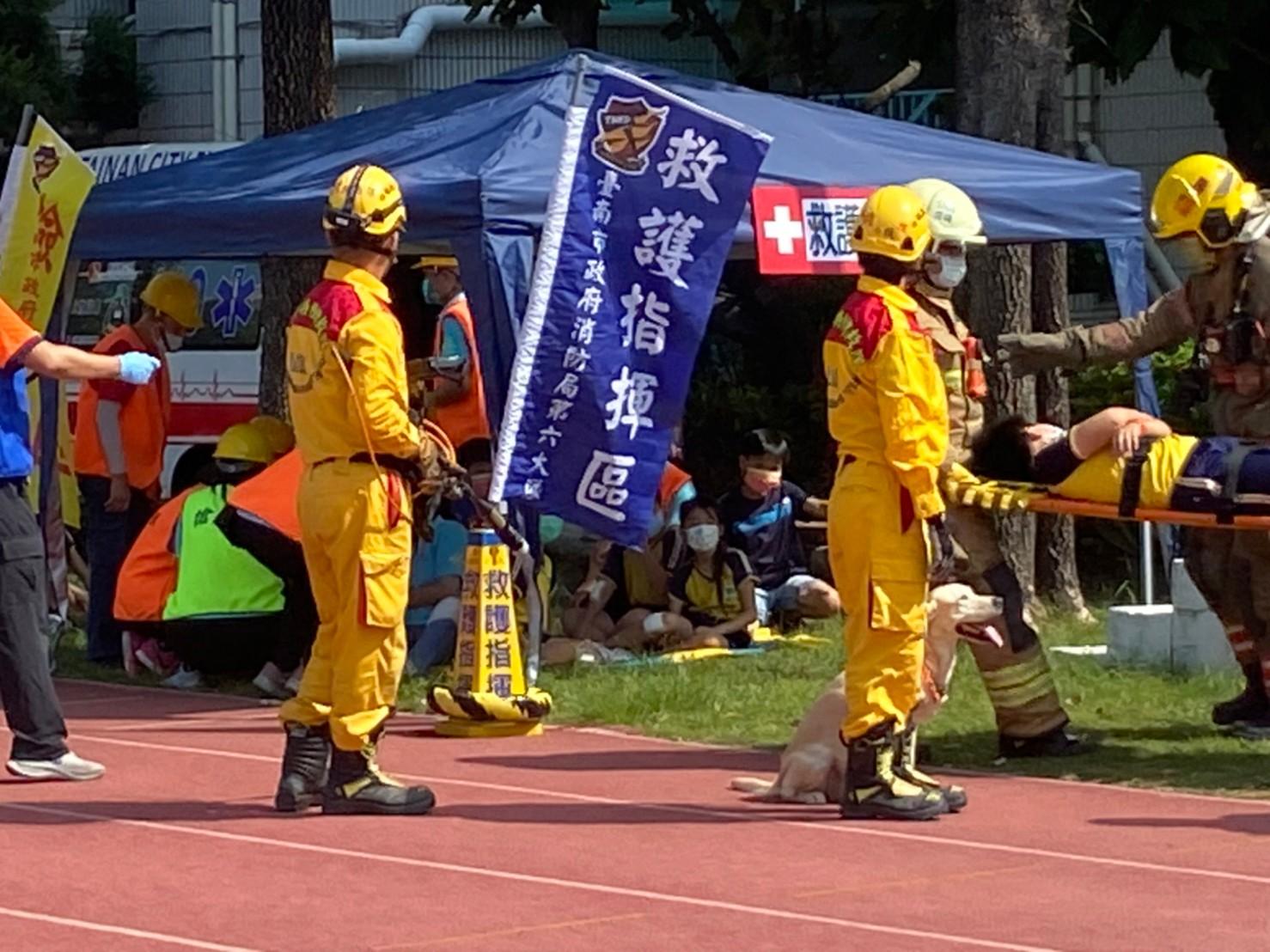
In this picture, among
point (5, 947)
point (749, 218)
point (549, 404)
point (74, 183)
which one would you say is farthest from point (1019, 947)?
point (74, 183)

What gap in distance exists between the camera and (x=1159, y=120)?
22703 millimetres

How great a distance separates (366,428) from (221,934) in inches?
84.6

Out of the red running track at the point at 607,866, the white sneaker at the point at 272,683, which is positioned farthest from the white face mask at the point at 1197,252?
the white sneaker at the point at 272,683

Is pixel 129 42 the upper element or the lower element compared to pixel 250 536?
upper

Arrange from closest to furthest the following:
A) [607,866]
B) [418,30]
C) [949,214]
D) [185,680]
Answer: [607,866], [949,214], [185,680], [418,30]

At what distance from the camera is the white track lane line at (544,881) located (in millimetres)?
7410

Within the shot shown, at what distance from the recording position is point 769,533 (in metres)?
14.7

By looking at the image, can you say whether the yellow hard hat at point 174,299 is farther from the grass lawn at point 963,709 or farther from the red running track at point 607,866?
the red running track at point 607,866

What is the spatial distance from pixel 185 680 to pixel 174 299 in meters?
1.95

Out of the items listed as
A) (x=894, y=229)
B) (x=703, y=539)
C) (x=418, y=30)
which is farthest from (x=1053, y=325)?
(x=418, y=30)

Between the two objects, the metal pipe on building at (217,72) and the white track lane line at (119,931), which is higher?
the metal pipe on building at (217,72)

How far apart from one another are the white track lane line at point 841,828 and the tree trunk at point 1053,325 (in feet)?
19.5

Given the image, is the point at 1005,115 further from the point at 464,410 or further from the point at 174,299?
the point at 174,299

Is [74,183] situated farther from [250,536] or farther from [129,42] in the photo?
[129,42]
